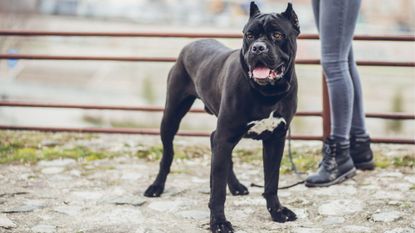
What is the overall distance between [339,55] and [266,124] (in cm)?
106

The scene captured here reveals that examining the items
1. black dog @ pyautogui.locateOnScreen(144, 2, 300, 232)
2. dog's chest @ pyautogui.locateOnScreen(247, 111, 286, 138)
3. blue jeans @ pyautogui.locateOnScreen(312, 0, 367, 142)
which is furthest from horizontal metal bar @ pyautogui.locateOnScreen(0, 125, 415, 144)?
dog's chest @ pyautogui.locateOnScreen(247, 111, 286, 138)

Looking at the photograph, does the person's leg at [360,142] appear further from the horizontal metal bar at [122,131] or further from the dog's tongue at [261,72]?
the dog's tongue at [261,72]

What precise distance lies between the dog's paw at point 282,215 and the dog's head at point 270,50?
741 mm

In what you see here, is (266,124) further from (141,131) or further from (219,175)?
(141,131)

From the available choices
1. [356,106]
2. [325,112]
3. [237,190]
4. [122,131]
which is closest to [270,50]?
[237,190]

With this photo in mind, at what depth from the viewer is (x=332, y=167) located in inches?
170

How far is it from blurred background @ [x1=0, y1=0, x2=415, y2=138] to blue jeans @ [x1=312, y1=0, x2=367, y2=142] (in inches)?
612

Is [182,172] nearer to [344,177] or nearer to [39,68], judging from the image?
[344,177]

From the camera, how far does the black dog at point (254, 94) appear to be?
3178mm

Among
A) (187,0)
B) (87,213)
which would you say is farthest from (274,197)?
(187,0)

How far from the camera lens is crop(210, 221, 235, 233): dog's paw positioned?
10.8ft

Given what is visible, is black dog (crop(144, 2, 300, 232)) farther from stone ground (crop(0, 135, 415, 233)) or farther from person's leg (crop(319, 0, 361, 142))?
person's leg (crop(319, 0, 361, 142))

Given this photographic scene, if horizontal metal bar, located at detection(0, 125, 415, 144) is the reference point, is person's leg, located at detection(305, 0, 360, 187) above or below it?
above

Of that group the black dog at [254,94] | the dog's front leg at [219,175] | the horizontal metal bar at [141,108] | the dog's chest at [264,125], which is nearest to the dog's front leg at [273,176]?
the black dog at [254,94]
